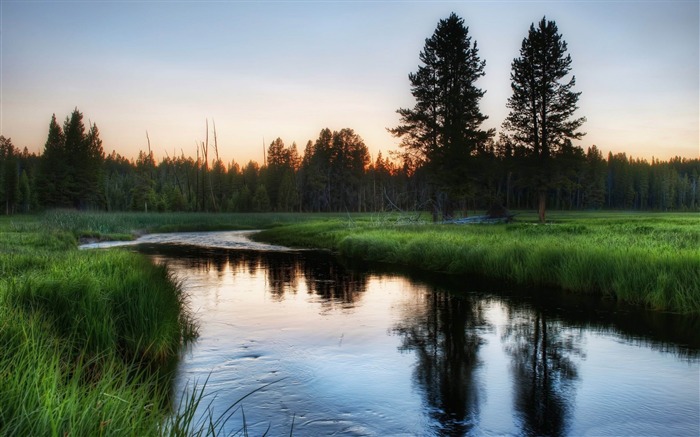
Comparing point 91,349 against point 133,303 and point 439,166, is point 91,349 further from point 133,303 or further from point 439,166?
point 439,166

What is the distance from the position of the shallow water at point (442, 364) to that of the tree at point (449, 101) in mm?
23941

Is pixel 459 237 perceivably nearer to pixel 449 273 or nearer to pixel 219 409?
pixel 449 273

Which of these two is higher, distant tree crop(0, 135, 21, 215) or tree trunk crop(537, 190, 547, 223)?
distant tree crop(0, 135, 21, 215)

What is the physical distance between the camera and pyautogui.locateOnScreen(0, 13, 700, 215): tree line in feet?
128

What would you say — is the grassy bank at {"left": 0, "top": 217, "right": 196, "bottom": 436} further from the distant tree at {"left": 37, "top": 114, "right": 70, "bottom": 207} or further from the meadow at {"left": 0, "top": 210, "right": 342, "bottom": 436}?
the distant tree at {"left": 37, "top": 114, "right": 70, "bottom": 207}

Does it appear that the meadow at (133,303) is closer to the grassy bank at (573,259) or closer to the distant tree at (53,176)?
the grassy bank at (573,259)

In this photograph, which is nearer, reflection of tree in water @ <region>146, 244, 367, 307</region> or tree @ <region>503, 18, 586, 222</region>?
reflection of tree in water @ <region>146, 244, 367, 307</region>

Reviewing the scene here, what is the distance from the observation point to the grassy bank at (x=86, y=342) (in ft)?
11.0

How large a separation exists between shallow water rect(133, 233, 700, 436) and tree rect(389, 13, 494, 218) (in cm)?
2394

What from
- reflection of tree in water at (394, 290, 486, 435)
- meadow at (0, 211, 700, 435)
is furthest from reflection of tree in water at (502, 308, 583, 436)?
meadow at (0, 211, 700, 435)

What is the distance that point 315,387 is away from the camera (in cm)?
730

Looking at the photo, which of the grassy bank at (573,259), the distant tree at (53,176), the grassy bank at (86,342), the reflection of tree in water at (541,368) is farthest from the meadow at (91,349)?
the distant tree at (53,176)

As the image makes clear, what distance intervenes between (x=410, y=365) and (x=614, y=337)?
469cm

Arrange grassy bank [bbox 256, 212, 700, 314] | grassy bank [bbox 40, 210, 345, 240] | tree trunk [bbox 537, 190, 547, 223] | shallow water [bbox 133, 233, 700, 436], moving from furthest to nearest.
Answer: tree trunk [bbox 537, 190, 547, 223]
grassy bank [bbox 40, 210, 345, 240]
grassy bank [bbox 256, 212, 700, 314]
shallow water [bbox 133, 233, 700, 436]
